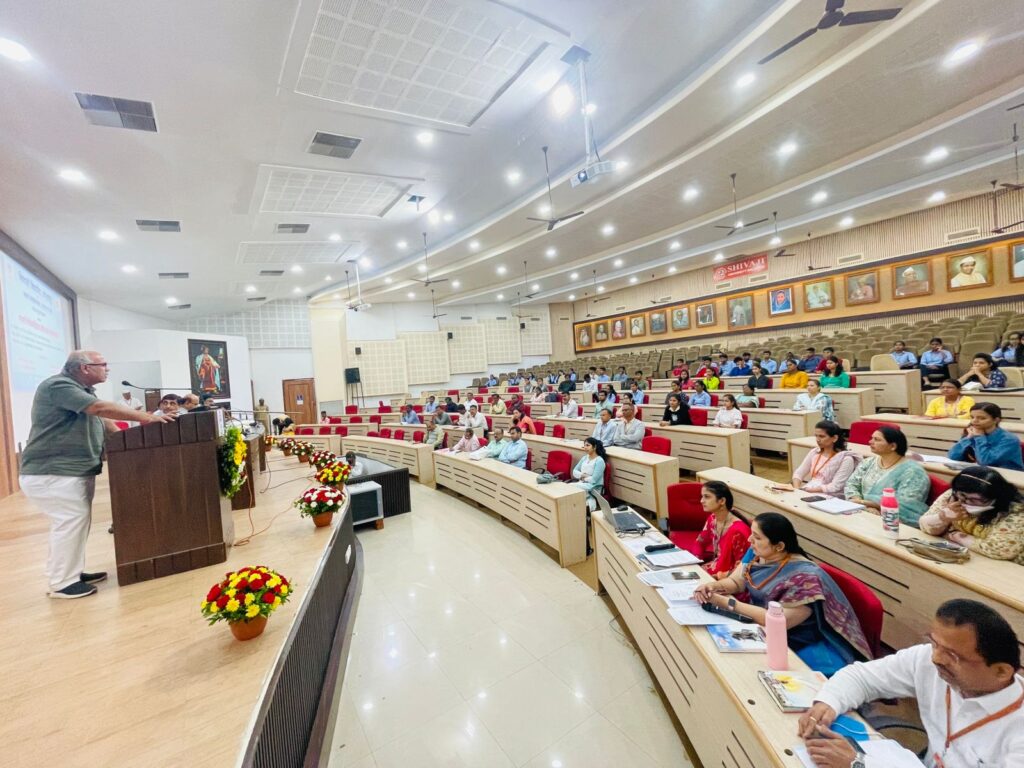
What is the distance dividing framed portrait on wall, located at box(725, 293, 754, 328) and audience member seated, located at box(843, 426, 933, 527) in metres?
11.7

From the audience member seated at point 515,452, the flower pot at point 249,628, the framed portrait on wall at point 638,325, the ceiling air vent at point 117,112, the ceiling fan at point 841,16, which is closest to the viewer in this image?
the flower pot at point 249,628

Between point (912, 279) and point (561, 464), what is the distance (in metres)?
11.3

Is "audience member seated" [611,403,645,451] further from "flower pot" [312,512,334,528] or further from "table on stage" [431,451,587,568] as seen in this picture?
"flower pot" [312,512,334,528]

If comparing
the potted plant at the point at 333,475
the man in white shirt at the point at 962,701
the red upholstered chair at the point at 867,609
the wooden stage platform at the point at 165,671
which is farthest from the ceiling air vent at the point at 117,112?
the red upholstered chair at the point at 867,609

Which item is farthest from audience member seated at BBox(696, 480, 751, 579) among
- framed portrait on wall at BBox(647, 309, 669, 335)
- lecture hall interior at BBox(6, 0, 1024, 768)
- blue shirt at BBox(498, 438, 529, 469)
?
framed portrait on wall at BBox(647, 309, 669, 335)

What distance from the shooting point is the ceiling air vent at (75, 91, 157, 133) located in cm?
395

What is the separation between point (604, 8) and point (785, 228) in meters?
Result: 8.78

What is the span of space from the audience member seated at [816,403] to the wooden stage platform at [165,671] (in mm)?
6487

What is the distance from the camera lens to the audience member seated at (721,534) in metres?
2.48

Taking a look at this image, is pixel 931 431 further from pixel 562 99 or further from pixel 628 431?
pixel 562 99

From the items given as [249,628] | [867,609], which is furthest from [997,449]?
[249,628]

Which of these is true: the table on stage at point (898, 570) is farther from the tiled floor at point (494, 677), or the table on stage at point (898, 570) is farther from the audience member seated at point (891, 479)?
the tiled floor at point (494, 677)

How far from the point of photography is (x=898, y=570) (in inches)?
91.0

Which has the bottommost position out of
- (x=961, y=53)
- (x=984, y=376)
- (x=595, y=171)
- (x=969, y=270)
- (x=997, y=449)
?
(x=997, y=449)
